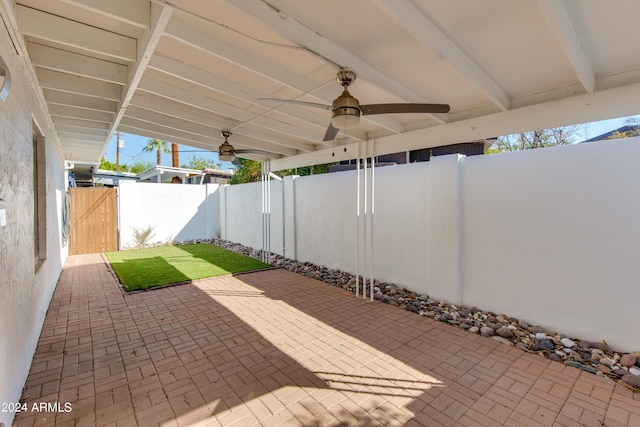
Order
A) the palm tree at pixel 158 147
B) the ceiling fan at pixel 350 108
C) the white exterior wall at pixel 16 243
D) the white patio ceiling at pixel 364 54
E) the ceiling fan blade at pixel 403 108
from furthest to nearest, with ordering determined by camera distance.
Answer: the palm tree at pixel 158 147
the ceiling fan at pixel 350 108
the ceiling fan blade at pixel 403 108
the white patio ceiling at pixel 364 54
the white exterior wall at pixel 16 243

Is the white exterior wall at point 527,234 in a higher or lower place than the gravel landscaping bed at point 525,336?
higher

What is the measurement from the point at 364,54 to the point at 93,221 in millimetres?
10551

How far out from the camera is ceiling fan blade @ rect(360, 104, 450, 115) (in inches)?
118

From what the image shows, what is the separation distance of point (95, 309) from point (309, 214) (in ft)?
15.8

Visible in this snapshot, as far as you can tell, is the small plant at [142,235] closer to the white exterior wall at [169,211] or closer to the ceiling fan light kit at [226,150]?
the white exterior wall at [169,211]

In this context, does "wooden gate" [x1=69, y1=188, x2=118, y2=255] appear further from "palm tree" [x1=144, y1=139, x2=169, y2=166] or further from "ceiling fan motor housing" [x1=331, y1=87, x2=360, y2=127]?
"palm tree" [x1=144, y1=139, x2=169, y2=166]

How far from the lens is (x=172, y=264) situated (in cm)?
796

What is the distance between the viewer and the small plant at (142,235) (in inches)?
424

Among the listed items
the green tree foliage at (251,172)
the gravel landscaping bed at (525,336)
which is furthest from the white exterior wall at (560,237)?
the green tree foliage at (251,172)

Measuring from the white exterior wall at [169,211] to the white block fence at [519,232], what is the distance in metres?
7.25

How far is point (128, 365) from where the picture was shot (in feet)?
10.6

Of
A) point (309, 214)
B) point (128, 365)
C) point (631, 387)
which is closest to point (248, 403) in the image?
point (128, 365)

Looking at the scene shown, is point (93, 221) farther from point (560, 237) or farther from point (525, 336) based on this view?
point (560, 237)

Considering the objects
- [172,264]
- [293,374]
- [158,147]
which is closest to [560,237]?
[293,374]
